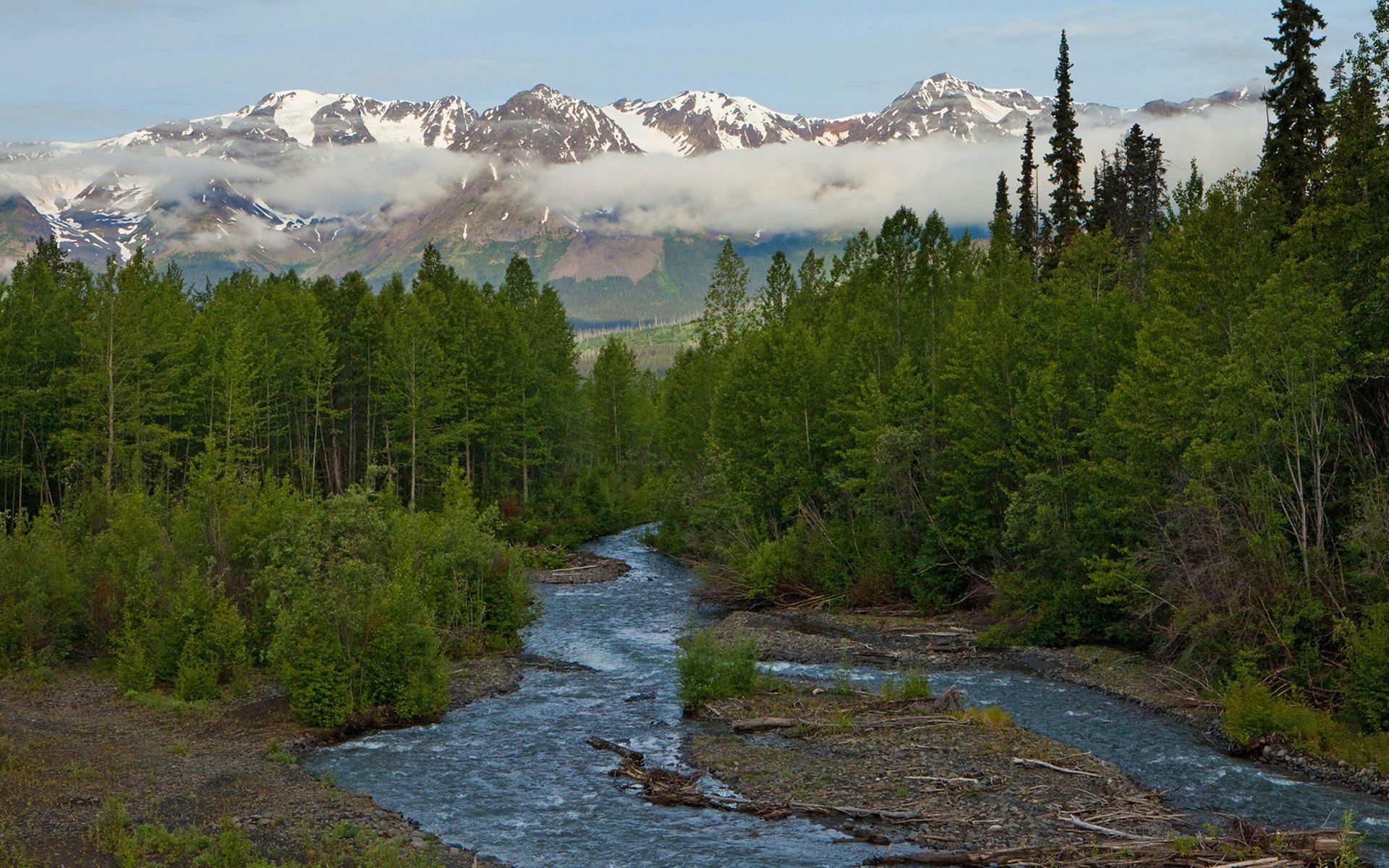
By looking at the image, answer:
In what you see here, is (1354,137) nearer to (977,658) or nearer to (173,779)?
(977,658)

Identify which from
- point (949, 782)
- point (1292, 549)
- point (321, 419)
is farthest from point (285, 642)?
point (321, 419)

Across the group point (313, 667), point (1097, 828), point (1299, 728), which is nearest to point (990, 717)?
point (1299, 728)

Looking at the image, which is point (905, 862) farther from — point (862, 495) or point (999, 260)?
point (999, 260)

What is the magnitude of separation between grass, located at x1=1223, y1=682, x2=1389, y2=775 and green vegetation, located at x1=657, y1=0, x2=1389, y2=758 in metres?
0.12

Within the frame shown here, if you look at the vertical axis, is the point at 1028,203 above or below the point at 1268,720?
above

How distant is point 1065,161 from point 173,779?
6790cm

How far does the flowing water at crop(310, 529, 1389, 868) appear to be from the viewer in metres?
23.6

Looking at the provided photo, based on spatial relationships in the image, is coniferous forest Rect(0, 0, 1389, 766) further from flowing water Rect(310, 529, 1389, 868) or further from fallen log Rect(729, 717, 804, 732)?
fallen log Rect(729, 717, 804, 732)

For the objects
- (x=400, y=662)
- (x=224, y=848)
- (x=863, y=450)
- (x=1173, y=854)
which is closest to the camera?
(x=1173, y=854)

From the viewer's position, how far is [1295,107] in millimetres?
48812

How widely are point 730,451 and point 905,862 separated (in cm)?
4742

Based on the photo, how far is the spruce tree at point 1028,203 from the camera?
8325cm

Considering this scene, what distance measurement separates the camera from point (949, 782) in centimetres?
2659

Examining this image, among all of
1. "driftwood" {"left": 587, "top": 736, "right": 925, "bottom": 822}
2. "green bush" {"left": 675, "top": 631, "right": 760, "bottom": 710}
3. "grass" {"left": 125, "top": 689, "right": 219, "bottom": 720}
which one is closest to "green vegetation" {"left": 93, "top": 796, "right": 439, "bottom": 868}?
"driftwood" {"left": 587, "top": 736, "right": 925, "bottom": 822}
